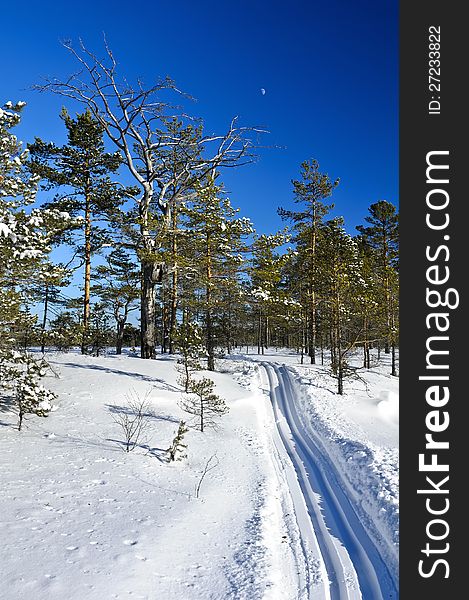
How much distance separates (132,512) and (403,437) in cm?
466

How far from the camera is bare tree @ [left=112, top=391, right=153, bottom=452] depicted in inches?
386

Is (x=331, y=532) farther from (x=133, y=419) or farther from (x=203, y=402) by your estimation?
(x=203, y=402)

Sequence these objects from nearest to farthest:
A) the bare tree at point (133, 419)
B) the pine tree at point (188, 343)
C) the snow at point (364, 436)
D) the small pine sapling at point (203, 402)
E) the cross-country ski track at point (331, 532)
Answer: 1. the cross-country ski track at point (331, 532)
2. the snow at point (364, 436)
3. the bare tree at point (133, 419)
4. the small pine sapling at point (203, 402)
5. the pine tree at point (188, 343)

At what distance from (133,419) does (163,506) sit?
17.0ft

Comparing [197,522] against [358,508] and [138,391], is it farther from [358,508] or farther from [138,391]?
[138,391]

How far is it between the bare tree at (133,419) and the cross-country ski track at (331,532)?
408 cm

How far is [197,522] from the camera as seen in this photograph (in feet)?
20.9

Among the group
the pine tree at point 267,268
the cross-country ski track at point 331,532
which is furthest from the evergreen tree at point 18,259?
the pine tree at point 267,268

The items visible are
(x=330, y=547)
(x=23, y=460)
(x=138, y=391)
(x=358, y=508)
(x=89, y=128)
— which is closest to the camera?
(x=330, y=547)

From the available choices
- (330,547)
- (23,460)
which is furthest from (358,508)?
(23,460)

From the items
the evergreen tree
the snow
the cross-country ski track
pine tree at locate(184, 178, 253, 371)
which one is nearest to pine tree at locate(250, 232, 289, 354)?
pine tree at locate(184, 178, 253, 371)

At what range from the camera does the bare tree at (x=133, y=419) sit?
386 inches

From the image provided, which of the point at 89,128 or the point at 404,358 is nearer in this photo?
the point at 404,358

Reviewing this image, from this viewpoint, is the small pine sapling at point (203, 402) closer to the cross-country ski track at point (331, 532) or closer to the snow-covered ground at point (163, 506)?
the snow-covered ground at point (163, 506)
